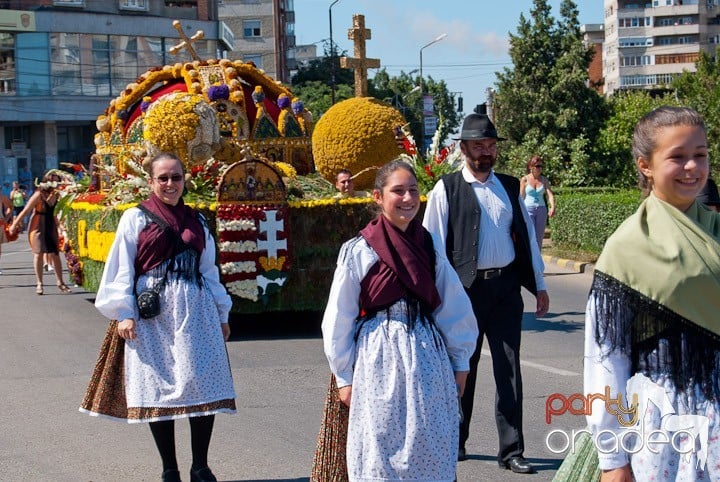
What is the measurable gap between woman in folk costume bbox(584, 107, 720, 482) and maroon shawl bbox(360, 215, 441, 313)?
1424mm

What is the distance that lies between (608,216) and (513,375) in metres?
12.2

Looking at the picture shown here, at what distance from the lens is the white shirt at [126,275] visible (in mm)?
6086

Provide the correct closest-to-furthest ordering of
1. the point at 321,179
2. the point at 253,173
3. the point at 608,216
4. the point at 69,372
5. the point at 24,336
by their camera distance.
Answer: the point at 69,372 < the point at 253,173 < the point at 24,336 < the point at 321,179 < the point at 608,216

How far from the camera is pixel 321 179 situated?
1372 centimetres

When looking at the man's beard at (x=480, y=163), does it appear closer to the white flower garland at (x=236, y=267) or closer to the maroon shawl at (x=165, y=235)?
the maroon shawl at (x=165, y=235)

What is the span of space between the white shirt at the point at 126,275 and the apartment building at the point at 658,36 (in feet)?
329

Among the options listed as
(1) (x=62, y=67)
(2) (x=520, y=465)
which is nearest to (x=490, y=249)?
(2) (x=520, y=465)

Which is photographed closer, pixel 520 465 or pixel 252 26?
pixel 520 465

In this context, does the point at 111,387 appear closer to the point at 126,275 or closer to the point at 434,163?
the point at 126,275

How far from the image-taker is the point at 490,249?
6.61 metres

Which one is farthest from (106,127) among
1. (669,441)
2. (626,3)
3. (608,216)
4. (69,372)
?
(626,3)

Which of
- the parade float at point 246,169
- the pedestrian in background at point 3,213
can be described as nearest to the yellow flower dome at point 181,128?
the parade float at point 246,169

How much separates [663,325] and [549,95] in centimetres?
2806

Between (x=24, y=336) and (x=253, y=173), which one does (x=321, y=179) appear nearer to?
(x=253, y=173)
